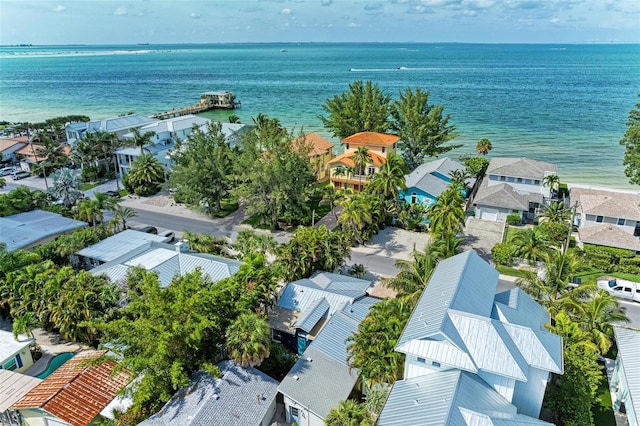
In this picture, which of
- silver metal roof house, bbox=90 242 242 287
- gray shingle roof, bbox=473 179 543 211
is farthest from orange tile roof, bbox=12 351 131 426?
gray shingle roof, bbox=473 179 543 211

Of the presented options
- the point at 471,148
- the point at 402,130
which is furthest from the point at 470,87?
the point at 402,130

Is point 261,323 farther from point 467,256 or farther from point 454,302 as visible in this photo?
point 467,256

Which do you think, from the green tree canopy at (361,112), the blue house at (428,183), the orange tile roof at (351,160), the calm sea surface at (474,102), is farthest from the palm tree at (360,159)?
the calm sea surface at (474,102)

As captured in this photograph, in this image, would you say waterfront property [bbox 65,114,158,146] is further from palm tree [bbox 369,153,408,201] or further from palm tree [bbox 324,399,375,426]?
palm tree [bbox 324,399,375,426]

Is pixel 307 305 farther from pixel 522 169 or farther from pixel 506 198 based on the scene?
pixel 522 169

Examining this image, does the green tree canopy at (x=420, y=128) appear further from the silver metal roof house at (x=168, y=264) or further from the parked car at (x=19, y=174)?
the parked car at (x=19, y=174)

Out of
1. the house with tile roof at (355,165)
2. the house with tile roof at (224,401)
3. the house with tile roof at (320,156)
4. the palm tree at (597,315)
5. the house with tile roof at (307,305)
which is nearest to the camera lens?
the house with tile roof at (224,401)

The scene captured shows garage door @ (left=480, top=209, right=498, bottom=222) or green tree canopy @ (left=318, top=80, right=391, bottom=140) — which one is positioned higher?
green tree canopy @ (left=318, top=80, right=391, bottom=140)
